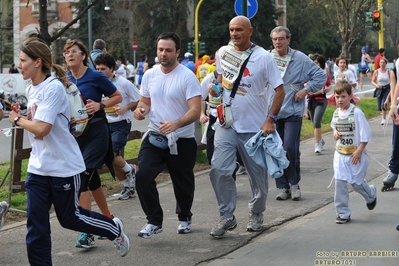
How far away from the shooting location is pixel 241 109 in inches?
285

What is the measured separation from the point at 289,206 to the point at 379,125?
10786 millimetres

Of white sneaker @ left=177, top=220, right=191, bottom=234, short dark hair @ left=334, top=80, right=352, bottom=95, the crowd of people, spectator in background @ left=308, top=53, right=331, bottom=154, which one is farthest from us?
spectator in background @ left=308, top=53, right=331, bottom=154

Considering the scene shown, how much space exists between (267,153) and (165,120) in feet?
3.21

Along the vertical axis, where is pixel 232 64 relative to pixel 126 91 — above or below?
above

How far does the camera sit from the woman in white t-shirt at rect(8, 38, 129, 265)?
18.0 ft

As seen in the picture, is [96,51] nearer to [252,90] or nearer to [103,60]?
[103,60]

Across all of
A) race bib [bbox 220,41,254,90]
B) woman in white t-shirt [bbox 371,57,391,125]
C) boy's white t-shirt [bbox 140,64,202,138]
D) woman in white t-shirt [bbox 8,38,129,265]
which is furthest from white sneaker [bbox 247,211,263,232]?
woman in white t-shirt [bbox 371,57,391,125]

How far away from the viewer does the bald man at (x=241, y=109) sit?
7.21 metres

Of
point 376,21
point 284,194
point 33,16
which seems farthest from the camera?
point 33,16

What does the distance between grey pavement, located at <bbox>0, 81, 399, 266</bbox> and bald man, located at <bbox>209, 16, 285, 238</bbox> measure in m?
0.45

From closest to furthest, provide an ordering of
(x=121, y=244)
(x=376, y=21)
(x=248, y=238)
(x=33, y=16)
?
1. (x=121, y=244)
2. (x=248, y=238)
3. (x=376, y=21)
4. (x=33, y=16)

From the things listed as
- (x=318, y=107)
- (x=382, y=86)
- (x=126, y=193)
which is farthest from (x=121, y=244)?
(x=382, y=86)

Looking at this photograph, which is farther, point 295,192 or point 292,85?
point 292,85

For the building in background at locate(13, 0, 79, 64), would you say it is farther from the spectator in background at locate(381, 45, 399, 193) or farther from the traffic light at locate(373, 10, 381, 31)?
the spectator in background at locate(381, 45, 399, 193)
